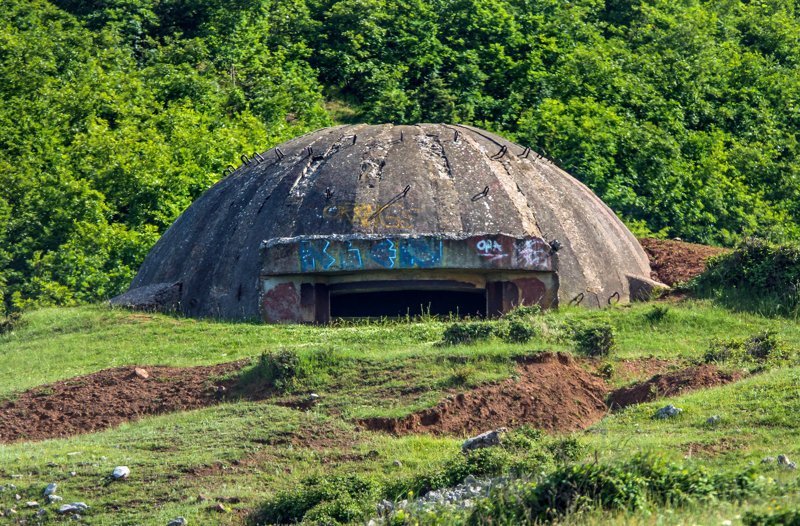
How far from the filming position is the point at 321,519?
1238 centimetres

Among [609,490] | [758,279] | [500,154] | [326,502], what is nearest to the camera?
[609,490]

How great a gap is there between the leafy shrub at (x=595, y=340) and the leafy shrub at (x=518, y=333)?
1.87 ft

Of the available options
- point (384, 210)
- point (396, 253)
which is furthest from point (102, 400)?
point (384, 210)

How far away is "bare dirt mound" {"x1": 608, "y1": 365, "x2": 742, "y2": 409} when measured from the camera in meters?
16.4

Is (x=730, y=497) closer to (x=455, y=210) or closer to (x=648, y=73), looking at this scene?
(x=455, y=210)

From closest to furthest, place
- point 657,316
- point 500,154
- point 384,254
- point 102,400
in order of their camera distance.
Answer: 1. point 102,400
2. point 657,316
3. point 384,254
4. point 500,154

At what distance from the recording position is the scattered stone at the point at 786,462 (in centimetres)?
1220

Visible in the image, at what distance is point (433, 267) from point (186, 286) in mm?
3902

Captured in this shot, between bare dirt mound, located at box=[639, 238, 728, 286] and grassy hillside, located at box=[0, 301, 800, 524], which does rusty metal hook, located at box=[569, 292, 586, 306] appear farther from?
bare dirt mound, located at box=[639, 238, 728, 286]

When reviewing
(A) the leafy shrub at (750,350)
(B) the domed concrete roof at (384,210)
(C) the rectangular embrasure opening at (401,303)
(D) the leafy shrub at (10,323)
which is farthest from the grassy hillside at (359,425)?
(C) the rectangular embrasure opening at (401,303)

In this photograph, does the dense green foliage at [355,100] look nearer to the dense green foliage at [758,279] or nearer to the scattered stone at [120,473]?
the dense green foliage at [758,279]

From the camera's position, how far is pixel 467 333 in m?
18.8

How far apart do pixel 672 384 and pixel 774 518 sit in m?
6.54

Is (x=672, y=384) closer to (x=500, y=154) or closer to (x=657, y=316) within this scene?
(x=657, y=316)
